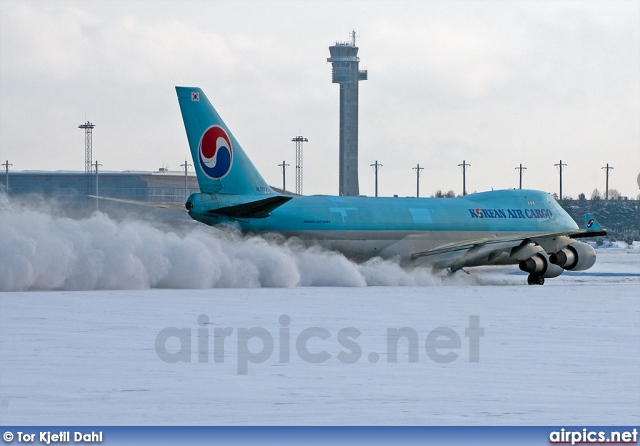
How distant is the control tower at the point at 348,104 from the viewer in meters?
147

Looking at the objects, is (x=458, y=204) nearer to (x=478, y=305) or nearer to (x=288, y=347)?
(x=478, y=305)

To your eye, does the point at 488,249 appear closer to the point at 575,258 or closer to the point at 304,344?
the point at 575,258

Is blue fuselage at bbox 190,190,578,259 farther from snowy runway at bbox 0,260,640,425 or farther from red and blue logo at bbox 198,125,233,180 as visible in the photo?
snowy runway at bbox 0,260,640,425

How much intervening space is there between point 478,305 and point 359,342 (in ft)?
35.1

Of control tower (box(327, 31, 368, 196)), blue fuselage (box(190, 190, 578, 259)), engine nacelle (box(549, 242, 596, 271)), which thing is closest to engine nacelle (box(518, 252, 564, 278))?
engine nacelle (box(549, 242, 596, 271))

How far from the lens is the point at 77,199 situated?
438 ft

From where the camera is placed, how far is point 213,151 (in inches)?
1427

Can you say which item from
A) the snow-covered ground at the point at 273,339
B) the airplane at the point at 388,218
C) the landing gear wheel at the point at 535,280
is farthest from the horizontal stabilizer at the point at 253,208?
the landing gear wheel at the point at 535,280

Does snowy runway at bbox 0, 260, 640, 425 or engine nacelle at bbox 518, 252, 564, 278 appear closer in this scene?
snowy runway at bbox 0, 260, 640, 425

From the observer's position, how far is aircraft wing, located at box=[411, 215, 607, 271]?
140 feet

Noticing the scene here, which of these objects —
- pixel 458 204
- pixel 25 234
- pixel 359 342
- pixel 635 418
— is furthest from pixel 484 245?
pixel 635 418

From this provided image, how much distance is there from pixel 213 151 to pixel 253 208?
8.10 feet

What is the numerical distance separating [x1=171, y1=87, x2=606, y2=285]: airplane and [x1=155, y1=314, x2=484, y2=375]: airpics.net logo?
14255mm

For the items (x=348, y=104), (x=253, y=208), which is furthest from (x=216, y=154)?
(x=348, y=104)
